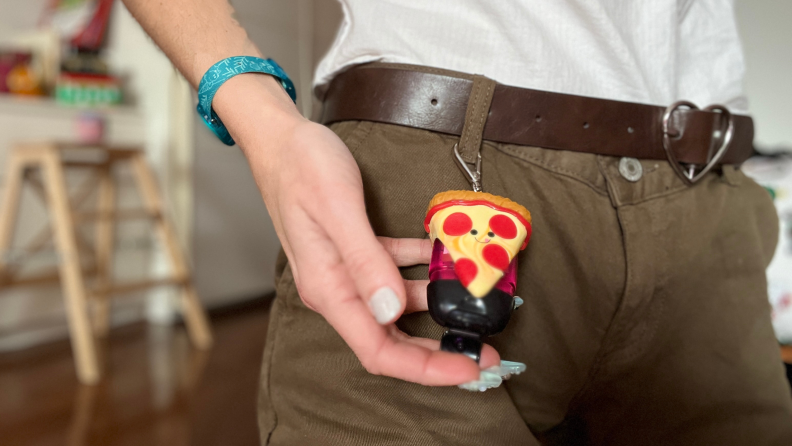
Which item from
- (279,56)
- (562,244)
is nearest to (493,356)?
(562,244)

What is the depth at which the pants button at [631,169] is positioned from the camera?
530 mm

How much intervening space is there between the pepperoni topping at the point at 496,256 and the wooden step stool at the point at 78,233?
1.89 m

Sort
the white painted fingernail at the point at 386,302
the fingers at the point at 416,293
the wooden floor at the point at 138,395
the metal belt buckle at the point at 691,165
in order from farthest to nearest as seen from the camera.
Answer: the wooden floor at the point at 138,395 → the metal belt buckle at the point at 691,165 → the fingers at the point at 416,293 → the white painted fingernail at the point at 386,302

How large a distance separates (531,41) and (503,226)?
218mm

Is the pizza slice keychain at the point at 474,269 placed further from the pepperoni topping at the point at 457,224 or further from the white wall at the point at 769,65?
the white wall at the point at 769,65

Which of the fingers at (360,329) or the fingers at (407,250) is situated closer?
the fingers at (360,329)

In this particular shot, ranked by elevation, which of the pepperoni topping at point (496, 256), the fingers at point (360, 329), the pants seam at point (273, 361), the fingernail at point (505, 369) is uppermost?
the pepperoni topping at point (496, 256)

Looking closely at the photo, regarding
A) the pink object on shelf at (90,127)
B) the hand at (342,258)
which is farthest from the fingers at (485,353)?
the pink object on shelf at (90,127)

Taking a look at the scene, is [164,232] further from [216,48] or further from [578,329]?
[578,329]

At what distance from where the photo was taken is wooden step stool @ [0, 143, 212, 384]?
1.86 meters

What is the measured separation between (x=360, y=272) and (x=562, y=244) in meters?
0.26

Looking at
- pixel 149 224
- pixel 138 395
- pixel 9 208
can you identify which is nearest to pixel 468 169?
pixel 138 395

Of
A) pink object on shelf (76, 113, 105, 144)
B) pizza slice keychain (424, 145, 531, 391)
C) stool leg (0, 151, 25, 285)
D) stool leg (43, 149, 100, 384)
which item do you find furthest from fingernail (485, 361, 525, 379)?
pink object on shelf (76, 113, 105, 144)

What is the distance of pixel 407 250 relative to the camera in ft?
1.51
